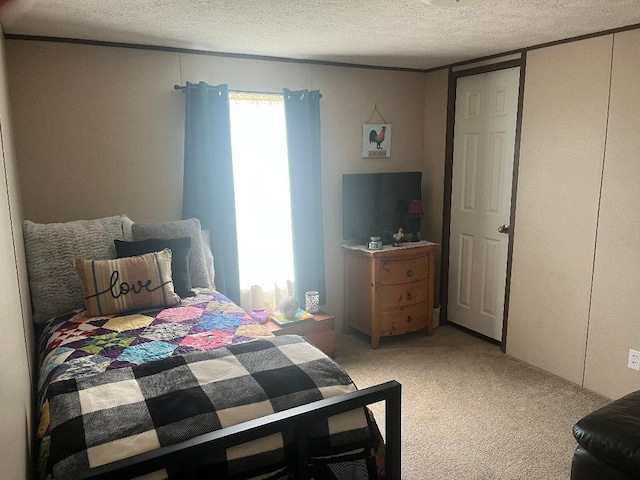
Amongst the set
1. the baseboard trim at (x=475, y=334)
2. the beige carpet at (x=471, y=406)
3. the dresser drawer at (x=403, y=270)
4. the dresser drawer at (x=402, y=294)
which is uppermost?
the dresser drawer at (x=403, y=270)

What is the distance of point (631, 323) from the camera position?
2.82m

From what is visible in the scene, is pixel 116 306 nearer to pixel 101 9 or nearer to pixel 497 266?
pixel 101 9

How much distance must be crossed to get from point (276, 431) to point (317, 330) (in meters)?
2.17

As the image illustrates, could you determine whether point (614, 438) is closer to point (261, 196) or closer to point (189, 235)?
point (189, 235)

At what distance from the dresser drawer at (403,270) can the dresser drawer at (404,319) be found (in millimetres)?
240

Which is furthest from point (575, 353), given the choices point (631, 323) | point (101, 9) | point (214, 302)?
point (101, 9)

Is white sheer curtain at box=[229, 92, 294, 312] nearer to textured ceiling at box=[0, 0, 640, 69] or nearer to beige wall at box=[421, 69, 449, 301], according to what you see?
textured ceiling at box=[0, 0, 640, 69]

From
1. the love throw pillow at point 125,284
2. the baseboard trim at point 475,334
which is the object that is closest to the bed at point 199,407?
the love throw pillow at point 125,284

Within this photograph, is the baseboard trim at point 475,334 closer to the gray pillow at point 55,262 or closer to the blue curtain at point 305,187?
the blue curtain at point 305,187

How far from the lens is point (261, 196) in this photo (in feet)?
11.8

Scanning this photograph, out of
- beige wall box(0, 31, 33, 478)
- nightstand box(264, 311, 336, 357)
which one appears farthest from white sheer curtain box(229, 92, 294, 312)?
beige wall box(0, 31, 33, 478)

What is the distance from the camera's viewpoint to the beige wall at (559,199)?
2.95 meters

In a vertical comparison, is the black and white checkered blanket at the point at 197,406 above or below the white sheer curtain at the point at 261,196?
below

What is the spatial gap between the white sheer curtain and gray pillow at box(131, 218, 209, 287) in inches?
22.8
